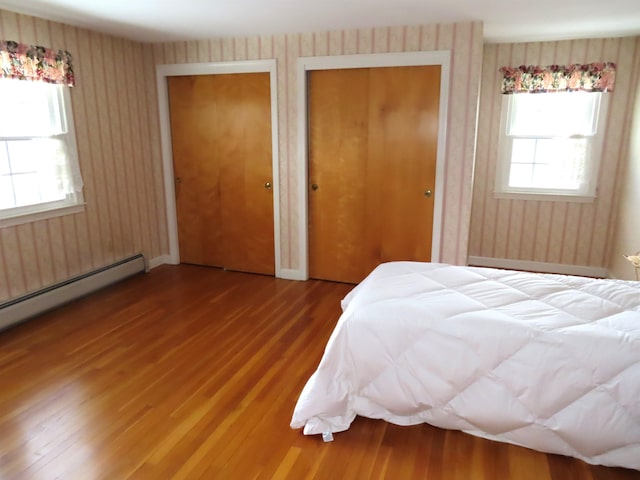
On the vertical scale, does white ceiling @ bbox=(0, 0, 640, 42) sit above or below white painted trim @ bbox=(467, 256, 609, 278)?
above

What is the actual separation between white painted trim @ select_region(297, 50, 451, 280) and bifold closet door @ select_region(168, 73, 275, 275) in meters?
0.35

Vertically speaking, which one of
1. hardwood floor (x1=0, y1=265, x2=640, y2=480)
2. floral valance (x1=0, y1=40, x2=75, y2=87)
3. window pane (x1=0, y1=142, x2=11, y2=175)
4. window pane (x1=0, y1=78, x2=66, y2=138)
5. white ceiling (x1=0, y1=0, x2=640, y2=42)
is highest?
white ceiling (x1=0, y1=0, x2=640, y2=42)

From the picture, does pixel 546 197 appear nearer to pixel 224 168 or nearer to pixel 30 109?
pixel 224 168

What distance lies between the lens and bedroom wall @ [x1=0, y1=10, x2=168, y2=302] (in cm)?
349

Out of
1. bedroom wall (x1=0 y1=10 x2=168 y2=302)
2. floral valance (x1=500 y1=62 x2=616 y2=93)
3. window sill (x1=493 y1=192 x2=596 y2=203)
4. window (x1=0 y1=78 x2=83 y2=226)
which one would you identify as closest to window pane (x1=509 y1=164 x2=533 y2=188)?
window sill (x1=493 y1=192 x2=596 y2=203)

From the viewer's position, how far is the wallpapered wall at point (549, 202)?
4.29 metres

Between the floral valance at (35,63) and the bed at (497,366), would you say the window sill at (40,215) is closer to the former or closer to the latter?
the floral valance at (35,63)

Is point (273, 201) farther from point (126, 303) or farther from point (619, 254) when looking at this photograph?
point (619, 254)

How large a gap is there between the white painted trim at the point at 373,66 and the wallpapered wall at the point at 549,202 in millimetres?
1199

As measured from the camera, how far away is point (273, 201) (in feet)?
14.7

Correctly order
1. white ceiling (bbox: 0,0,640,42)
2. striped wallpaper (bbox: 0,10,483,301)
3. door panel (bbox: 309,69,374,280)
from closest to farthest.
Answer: white ceiling (bbox: 0,0,640,42) → striped wallpaper (bbox: 0,10,483,301) → door panel (bbox: 309,69,374,280)

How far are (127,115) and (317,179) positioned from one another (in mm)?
1986

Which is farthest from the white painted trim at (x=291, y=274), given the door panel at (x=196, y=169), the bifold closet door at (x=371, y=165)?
the door panel at (x=196, y=169)

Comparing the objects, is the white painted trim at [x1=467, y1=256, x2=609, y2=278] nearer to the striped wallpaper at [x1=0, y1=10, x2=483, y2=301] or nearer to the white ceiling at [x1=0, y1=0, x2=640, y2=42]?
the striped wallpaper at [x1=0, y1=10, x2=483, y2=301]
